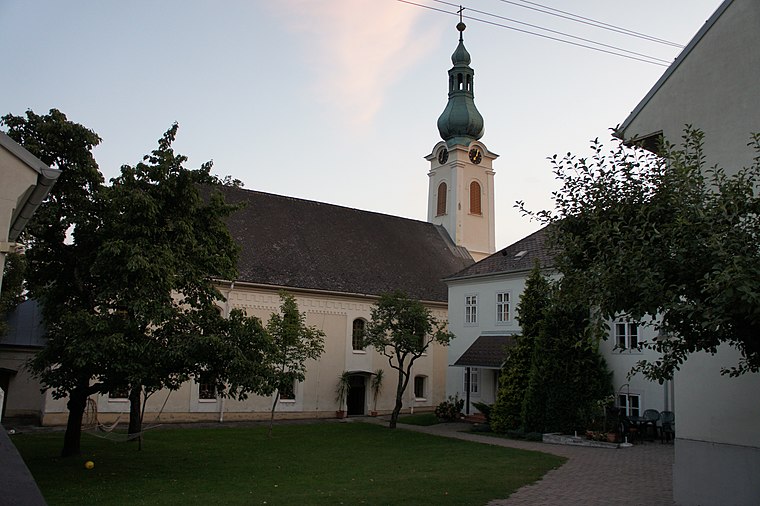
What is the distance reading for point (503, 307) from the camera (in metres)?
28.5

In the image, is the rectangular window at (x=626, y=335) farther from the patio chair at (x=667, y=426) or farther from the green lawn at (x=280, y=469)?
the green lawn at (x=280, y=469)

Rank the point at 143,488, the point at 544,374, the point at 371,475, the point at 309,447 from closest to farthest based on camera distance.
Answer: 1. the point at 143,488
2. the point at 371,475
3. the point at 309,447
4. the point at 544,374

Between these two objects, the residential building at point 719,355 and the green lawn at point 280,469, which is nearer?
the residential building at point 719,355

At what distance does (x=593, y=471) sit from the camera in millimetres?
15391

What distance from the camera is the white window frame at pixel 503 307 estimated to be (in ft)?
92.3

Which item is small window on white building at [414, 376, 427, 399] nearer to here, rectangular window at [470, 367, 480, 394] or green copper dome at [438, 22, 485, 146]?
rectangular window at [470, 367, 480, 394]

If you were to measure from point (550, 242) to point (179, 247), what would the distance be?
9132 mm

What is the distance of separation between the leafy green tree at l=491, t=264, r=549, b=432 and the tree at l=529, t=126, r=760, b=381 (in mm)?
15702

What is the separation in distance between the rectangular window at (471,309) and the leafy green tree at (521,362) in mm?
5386

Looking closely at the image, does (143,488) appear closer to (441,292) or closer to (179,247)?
(179,247)

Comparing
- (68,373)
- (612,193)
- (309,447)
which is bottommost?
(309,447)

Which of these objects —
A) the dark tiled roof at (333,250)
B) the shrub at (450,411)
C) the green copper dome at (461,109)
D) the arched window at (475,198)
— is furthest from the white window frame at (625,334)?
the green copper dome at (461,109)

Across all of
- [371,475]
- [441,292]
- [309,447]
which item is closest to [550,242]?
[371,475]

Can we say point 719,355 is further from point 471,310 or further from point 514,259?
point 471,310
